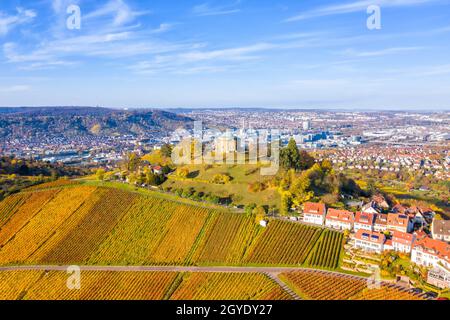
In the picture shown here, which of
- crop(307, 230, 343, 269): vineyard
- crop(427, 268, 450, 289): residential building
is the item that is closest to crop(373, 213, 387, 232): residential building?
crop(307, 230, 343, 269): vineyard

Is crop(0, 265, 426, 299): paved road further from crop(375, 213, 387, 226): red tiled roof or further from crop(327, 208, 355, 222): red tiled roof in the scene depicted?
crop(375, 213, 387, 226): red tiled roof

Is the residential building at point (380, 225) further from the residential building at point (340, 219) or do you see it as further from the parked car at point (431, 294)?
the parked car at point (431, 294)

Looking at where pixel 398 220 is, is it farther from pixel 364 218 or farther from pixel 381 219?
pixel 364 218

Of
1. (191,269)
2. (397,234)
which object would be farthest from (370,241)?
(191,269)

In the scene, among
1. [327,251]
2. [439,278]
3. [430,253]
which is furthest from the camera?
[327,251]

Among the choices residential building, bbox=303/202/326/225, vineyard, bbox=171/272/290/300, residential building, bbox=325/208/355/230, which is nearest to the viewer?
vineyard, bbox=171/272/290/300
